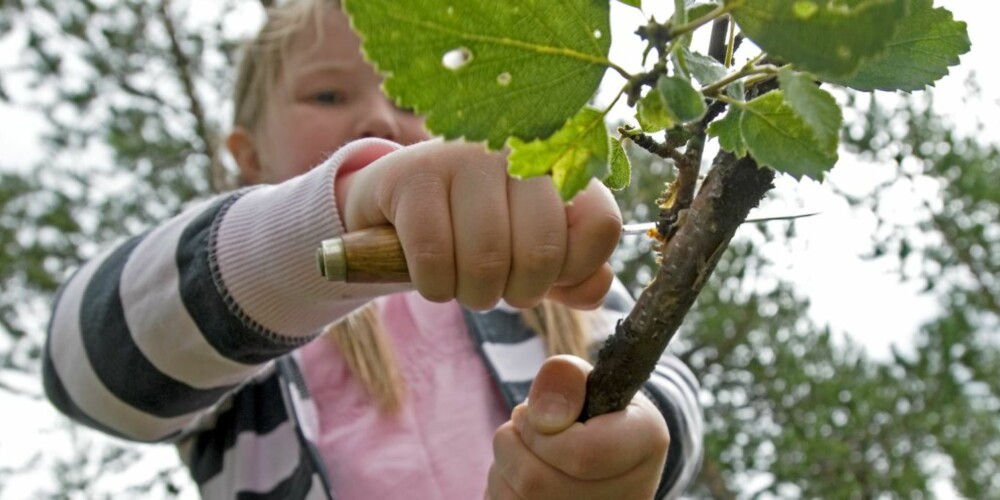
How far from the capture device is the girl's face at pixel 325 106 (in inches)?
46.2

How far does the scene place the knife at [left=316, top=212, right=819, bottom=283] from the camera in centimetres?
38

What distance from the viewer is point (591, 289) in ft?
1.43

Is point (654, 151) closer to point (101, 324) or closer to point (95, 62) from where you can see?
point (101, 324)

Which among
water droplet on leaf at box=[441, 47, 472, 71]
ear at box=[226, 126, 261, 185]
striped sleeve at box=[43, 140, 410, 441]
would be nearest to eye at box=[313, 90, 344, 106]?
ear at box=[226, 126, 261, 185]

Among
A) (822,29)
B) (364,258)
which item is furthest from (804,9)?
(364,258)

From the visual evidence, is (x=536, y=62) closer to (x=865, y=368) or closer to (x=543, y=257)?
(x=543, y=257)

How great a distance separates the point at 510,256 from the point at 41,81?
7.11ft

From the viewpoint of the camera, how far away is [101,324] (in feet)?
2.62

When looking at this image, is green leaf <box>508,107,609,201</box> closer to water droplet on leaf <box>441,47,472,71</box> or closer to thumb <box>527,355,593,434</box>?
water droplet on leaf <box>441,47,472,71</box>

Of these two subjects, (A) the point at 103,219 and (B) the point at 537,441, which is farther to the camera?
(A) the point at 103,219

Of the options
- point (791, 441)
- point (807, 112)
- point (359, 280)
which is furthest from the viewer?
point (791, 441)

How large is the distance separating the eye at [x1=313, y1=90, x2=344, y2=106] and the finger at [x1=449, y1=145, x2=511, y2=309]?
84cm

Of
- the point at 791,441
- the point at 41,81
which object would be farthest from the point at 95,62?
the point at 791,441

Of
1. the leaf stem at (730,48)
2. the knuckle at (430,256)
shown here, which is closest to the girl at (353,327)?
the knuckle at (430,256)
